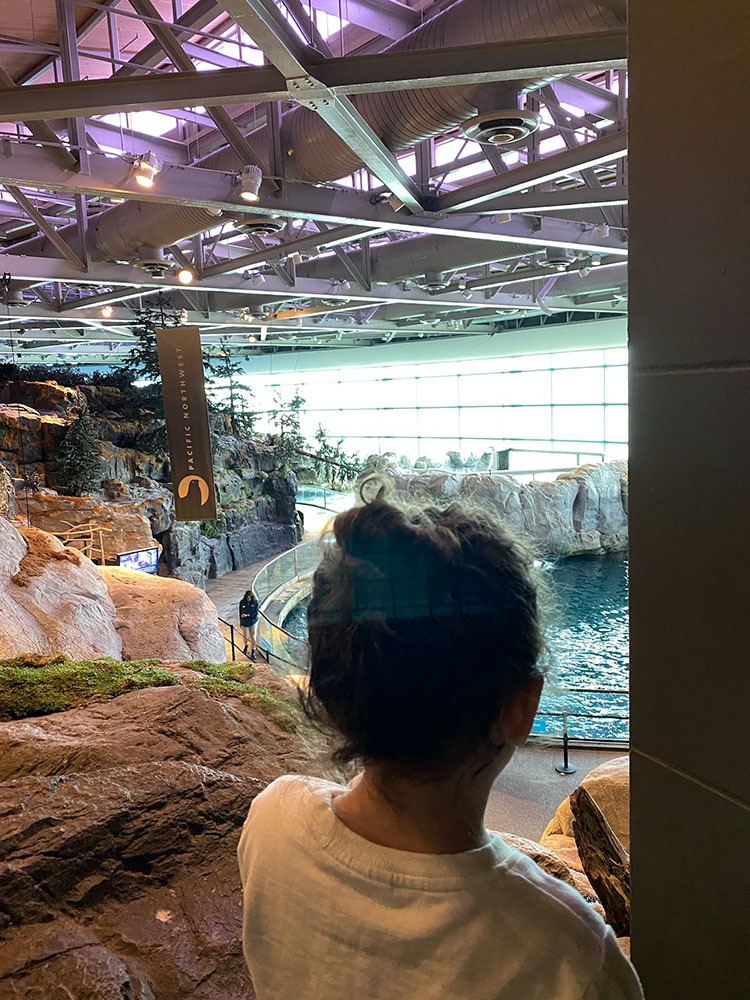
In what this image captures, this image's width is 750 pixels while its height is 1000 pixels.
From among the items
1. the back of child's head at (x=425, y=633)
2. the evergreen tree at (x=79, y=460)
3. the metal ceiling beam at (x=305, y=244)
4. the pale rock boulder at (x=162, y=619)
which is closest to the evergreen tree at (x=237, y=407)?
the evergreen tree at (x=79, y=460)

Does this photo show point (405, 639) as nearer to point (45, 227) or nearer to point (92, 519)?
point (45, 227)

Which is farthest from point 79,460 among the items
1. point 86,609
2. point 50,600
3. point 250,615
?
point 50,600

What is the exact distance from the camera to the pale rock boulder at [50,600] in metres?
5.71

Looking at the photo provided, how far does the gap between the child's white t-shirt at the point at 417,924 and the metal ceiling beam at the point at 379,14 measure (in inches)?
209

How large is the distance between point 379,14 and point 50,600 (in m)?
5.31

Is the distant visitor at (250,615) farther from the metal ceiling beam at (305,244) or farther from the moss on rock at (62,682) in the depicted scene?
the moss on rock at (62,682)

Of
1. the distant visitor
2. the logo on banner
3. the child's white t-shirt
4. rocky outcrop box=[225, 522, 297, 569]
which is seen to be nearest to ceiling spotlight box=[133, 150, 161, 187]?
the logo on banner

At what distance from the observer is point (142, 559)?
1379cm

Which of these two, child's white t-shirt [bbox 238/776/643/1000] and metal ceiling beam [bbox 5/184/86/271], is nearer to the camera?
child's white t-shirt [bbox 238/776/643/1000]

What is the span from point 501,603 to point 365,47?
247 inches

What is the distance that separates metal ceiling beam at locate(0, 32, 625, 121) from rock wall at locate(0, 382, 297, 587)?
11012mm

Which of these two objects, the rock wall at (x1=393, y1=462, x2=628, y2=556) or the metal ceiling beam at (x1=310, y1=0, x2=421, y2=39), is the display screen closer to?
the rock wall at (x1=393, y1=462, x2=628, y2=556)

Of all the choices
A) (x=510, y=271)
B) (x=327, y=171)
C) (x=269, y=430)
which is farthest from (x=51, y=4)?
(x=269, y=430)

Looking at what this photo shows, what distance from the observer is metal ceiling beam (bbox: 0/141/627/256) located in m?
6.30
